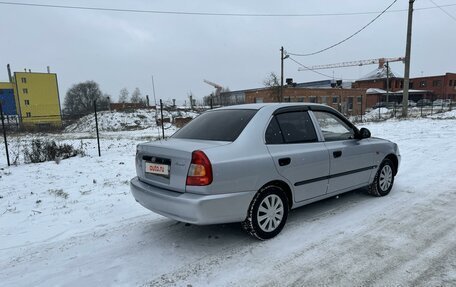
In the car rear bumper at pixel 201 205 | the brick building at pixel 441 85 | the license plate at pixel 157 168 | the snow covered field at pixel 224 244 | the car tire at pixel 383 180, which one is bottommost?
the snow covered field at pixel 224 244

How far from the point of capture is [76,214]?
4.84m

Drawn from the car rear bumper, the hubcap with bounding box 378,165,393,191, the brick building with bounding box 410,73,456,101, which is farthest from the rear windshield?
the brick building with bounding box 410,73,456,101

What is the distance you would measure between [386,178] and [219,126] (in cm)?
327

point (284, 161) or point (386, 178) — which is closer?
point (284, 161)

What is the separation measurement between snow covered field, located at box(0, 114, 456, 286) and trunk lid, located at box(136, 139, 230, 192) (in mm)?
784

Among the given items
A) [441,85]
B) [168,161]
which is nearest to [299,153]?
[168,161]

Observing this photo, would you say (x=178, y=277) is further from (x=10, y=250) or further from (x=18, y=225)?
(x=18, y=225)

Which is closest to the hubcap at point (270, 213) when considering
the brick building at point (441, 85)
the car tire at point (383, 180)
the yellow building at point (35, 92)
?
the car tire at point (383, 180)

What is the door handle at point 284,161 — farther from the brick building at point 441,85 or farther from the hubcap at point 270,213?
the brick building at point 441,85

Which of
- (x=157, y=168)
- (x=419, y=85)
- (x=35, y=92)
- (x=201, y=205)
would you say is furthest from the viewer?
(x=419, y=85)

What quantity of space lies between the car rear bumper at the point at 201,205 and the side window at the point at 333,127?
5.61ft

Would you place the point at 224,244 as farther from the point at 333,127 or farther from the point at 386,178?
the point at 386,178

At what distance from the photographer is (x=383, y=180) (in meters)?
5.39

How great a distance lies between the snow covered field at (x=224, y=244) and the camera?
305 cm
